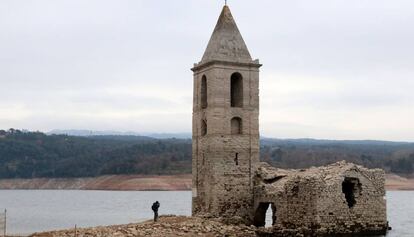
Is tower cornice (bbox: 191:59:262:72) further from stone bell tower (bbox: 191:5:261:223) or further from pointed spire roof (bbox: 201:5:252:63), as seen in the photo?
pointed spire roof (bbox: 201:5:252:63)

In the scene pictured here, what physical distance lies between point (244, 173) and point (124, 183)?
291ft

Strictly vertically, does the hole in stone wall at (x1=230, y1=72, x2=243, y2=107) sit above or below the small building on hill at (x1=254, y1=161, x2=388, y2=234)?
above

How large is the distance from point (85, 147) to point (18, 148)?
16000 millimetres

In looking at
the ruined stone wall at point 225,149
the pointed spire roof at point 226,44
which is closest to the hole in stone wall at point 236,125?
the ruined stone wall at point 225,149

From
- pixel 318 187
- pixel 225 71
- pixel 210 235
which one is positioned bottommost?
pixel 210 235

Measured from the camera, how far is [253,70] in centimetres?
3180

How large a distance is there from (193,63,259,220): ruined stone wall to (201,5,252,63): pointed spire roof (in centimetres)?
41

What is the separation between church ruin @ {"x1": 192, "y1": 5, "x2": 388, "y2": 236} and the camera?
29.3 meters

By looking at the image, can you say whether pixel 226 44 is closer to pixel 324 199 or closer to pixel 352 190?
pixel 324 199

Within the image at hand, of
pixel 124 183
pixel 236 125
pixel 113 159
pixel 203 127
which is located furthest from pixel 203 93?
pixel 113 159

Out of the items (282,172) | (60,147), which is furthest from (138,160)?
(282,172)

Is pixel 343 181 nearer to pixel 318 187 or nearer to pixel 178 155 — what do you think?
pixel 318 187

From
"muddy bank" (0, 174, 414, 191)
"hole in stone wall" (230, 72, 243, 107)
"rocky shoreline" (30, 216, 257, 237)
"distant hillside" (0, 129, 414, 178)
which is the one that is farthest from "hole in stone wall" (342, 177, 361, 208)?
"distant hillside" (0, 129, 414, 178)

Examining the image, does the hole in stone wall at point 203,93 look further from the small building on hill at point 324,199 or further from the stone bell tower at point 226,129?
→ the small building on hill at point 324,199
